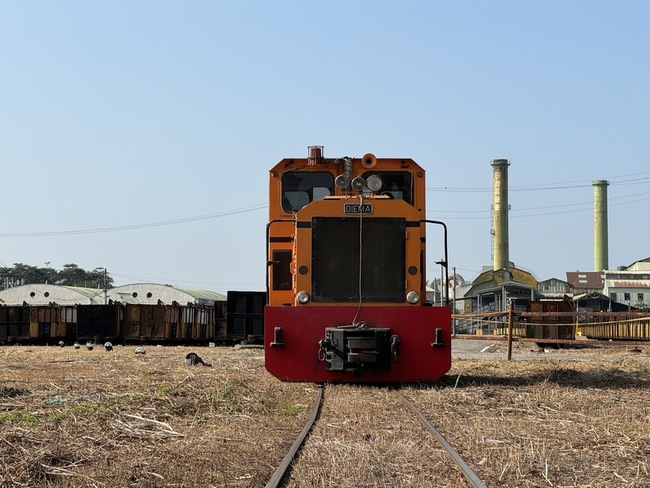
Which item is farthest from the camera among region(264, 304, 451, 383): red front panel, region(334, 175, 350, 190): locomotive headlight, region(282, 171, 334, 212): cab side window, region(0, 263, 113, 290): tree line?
region(0, 263, 113, 290): tree line

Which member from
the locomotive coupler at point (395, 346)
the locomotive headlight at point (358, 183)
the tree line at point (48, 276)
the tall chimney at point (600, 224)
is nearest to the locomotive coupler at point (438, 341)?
the locomotive coupler at point (395, 346)

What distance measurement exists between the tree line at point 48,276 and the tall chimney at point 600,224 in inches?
2183

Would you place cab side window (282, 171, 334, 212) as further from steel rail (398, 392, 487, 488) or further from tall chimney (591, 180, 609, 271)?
tall chimney (591, 180, 609, 271)

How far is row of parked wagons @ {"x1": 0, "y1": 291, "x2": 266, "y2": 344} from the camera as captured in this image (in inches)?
1399

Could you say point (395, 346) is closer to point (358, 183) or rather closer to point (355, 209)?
point (355, 209)

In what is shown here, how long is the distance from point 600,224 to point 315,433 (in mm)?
78053

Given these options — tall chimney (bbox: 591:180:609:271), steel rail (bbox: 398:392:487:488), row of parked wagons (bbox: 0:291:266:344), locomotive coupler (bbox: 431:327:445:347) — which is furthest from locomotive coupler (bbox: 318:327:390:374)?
tall chimney (bbox: 591:180:609:271)

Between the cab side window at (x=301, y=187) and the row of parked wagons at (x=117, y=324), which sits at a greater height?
the cab side window at (x=301, y=187)

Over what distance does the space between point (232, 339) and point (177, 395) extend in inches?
913

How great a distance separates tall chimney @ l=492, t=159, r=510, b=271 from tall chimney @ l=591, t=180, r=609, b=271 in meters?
11.7

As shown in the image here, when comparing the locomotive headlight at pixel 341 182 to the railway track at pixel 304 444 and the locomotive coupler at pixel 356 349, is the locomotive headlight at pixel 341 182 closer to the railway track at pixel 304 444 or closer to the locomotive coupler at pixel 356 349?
the locomotive coupler at pixel 356 349

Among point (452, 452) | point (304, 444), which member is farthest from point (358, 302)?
point (452, 452)

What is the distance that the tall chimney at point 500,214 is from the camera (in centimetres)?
7312

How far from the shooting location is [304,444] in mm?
7238
